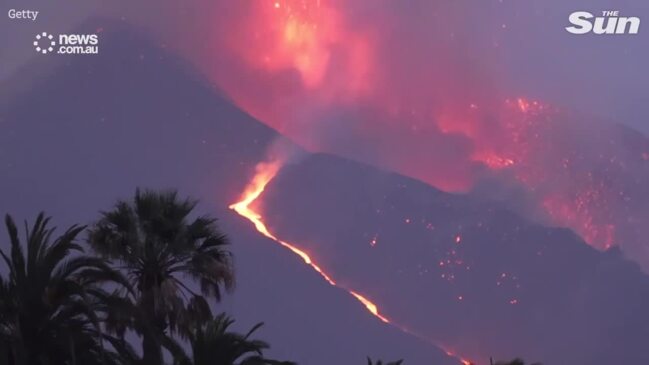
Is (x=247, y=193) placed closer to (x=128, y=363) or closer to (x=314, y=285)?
(x=314, y=285)

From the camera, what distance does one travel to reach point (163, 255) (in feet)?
69.9

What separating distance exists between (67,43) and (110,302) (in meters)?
16.5

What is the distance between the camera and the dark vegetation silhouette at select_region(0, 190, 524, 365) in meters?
17.9

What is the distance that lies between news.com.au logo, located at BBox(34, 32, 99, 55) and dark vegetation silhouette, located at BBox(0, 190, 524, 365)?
12570 millimetres

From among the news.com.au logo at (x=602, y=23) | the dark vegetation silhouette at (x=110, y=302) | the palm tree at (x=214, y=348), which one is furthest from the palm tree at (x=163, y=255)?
the news.com.au logo at (x=602, y=23)

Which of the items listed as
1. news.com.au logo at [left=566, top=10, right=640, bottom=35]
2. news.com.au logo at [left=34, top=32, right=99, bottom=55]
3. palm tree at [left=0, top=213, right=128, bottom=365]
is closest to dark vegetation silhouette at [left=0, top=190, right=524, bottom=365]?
palm tree at [left=0, top=213, right=128, bottom=365]

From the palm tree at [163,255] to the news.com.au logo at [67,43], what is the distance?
11990 millimetres

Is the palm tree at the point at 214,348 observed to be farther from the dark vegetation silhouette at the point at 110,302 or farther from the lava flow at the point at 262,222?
the lava flow at the point at 262,222

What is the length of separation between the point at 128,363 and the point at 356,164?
54.1 feet

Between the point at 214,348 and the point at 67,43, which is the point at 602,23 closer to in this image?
the point at 67,43

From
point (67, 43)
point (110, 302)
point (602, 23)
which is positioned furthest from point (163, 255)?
point (602, 23)

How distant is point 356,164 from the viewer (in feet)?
112

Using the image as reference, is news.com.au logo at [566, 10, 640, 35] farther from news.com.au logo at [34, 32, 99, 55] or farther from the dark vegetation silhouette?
the dark vegetation silhouette

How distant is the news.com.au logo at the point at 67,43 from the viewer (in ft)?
106
